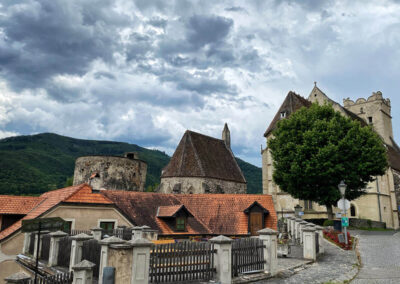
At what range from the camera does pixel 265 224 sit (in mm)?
26281

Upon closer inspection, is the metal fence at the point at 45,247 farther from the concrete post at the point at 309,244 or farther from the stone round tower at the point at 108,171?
the stone round tower at the point at 108,171

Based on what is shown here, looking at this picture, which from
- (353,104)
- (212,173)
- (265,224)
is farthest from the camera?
(353,104)

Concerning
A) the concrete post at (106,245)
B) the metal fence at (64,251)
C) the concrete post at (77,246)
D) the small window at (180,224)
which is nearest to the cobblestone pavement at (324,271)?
the concrete post at (106,245)

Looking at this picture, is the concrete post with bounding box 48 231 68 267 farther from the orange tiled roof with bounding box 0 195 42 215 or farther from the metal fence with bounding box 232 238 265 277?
the orange tiled roof with bounding box 0 195 42 215

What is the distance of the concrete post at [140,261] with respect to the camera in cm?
912

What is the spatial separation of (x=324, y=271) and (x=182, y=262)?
5.96m

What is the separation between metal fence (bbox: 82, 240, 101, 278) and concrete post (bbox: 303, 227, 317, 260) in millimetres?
9299

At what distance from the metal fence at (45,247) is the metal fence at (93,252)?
460 cm

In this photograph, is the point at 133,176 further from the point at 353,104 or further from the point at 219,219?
the point at 353,104

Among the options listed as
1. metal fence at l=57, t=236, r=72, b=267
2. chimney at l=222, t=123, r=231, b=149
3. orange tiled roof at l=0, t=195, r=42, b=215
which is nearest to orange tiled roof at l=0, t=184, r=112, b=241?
orange tiled roof at l=0, t=195, r=42, b=215

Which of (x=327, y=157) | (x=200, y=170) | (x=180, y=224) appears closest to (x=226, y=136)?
(x=200, y=170)

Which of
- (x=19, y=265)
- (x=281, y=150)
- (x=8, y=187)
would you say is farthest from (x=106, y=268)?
(x=8, y=187)

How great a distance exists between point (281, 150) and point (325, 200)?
5.68 meters

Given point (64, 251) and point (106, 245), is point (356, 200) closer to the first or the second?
point (64, 251)
